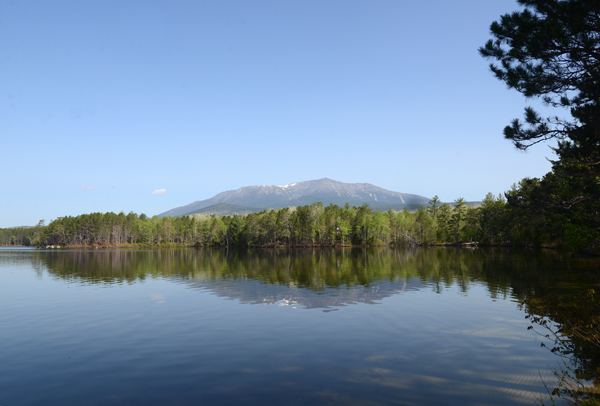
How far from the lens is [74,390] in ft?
34.7

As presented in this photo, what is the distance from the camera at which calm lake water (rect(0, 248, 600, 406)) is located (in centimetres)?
1009

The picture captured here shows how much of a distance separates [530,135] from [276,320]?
1505cm

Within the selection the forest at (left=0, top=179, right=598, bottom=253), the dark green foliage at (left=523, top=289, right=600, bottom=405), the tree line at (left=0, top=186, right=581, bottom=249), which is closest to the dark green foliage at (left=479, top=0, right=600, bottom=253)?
the dark green foliage at (left=523, top=289, right=600, bottom=405)

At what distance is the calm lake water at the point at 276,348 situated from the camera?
1009cm

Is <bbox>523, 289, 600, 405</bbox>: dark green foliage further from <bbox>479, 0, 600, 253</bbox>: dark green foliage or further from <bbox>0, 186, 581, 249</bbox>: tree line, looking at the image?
<bbox>0, 186, 581, 249</bbox>: tree line

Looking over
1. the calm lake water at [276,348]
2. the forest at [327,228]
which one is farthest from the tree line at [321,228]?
the calm lake water at [276,348]

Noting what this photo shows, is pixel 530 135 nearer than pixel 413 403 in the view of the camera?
No

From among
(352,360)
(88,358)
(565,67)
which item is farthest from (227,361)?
(565,67)

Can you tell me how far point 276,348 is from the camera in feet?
47.2

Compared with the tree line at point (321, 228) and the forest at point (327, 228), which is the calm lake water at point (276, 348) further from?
the tree line at point (321, 228)

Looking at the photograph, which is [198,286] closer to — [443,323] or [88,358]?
[88,358]

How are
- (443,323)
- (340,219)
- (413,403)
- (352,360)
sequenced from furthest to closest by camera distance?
(340,219) → (443,323) → (352,360) → (413,403)

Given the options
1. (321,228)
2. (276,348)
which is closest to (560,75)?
(276,348)

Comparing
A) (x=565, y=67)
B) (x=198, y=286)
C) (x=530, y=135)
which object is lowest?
(x=198, y=286)
